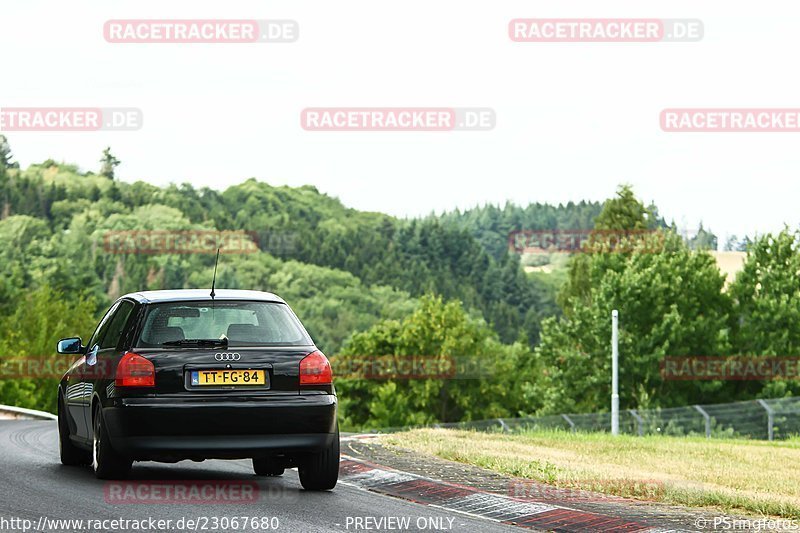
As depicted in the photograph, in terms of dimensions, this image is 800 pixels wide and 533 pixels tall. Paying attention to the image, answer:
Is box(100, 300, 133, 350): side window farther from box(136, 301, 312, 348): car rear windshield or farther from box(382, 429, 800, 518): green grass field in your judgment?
box(382, 429, 800, 518): green grass field

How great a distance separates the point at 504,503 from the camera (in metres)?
9.94


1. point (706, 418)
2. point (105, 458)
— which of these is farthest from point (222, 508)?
point (706, 418)

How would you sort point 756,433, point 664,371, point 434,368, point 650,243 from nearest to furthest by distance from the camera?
point 756,433 → point 664,371 → point 650,243 → point 434,368

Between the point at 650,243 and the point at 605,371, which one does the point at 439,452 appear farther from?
the point at 650,243

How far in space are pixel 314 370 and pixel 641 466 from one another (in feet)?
21.3

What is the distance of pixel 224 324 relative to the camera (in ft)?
34.8

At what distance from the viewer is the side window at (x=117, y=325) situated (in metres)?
10.8

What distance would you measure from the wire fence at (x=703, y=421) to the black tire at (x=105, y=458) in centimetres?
2889

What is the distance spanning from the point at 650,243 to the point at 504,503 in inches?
2725

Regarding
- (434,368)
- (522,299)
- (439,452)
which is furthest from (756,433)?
(522,299)

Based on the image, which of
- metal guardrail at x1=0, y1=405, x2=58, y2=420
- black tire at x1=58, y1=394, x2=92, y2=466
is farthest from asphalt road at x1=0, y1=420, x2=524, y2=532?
Result: metal guardrail at x1=0, y1=405, x2=58, y2=420

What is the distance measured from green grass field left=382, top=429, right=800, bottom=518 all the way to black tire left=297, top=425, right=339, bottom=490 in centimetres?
216

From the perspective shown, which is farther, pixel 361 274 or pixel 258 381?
pixel 361 274

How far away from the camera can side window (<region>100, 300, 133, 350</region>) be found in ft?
35.4
